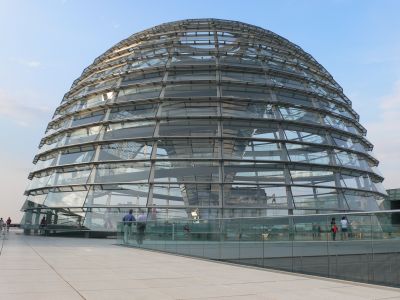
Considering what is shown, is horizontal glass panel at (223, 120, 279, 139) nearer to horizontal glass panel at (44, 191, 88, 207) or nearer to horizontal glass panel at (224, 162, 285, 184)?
horizontal glass panel at (224, 162, 285, 184)

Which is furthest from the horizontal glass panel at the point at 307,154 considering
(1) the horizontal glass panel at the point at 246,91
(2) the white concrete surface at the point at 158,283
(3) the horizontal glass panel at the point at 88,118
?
(2) the white concrete surface at the point at 158,283

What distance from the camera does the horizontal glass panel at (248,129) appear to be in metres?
24.3

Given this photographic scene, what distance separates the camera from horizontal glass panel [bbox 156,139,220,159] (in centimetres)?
2342

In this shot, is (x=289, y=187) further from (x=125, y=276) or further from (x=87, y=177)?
(x=125, y=276)

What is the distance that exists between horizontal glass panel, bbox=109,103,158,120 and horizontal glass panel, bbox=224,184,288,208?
6505mm

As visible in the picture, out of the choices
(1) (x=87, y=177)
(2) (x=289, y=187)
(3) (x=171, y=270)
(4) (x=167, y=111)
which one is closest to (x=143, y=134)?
(4) (x=167, y=111)

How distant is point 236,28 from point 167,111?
39.0ft

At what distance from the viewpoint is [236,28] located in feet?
111

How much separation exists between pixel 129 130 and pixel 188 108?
11.4 ft

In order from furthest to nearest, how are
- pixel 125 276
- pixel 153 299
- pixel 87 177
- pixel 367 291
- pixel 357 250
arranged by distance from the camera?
pixel 87 177
pixel 357 250
pixel 125 276
pixel 367 291
pixel 153 299

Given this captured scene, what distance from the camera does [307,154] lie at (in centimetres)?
2417

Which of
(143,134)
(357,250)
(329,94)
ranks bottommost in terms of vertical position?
(357,250)

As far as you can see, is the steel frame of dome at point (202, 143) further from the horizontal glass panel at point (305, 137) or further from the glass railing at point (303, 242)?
the glass railing at point (303, 242)

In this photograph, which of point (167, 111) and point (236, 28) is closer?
point (167, 111)
